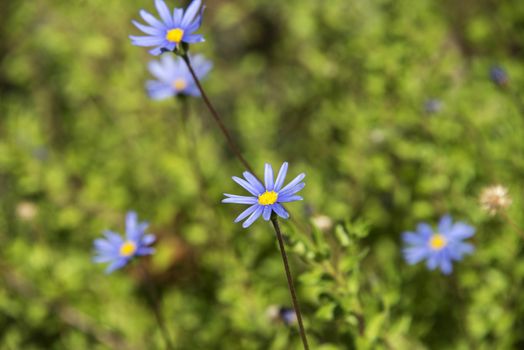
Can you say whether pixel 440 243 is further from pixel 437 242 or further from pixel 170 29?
pixel 170 29

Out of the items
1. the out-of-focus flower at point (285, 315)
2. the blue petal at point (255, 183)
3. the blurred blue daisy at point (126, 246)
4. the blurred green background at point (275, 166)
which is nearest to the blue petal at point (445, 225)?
the blurred green background at point (275, 166)

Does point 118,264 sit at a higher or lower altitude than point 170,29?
lower

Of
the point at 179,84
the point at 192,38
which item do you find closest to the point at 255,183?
the point at 192,38

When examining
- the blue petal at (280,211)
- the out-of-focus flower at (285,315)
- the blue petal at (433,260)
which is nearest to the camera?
the blue petal at (280,211)

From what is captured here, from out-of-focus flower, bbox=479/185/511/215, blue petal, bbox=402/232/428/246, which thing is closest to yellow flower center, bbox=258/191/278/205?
out-of-focus flower, bbox=479/185/511/215

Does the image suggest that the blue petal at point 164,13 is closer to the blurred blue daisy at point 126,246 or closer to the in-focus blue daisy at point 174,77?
the in-focus blue daisy at point 174,77

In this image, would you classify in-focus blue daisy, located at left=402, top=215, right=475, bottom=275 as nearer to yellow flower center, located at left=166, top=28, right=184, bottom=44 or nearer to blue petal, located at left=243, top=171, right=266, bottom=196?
blue petal, located at left=243, top=171, right=266, bottom=196
